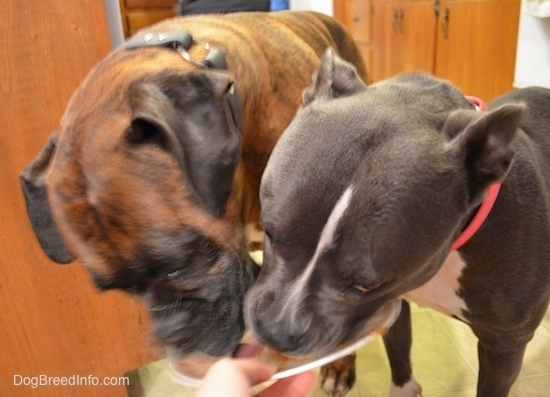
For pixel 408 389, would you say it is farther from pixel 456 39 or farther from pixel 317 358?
pixel 456 39

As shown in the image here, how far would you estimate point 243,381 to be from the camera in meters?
0.91

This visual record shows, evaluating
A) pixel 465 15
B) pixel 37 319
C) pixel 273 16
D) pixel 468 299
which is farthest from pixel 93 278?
pixel 465 15

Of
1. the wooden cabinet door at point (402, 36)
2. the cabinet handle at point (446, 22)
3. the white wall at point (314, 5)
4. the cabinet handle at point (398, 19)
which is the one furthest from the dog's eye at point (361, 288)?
the white wall at point (314, 5)

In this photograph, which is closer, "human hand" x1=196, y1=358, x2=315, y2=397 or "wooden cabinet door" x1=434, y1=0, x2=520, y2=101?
"human hand" x1=196, y1=358, x2=315, y2=397

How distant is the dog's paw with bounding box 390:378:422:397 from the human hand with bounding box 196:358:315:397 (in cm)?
63

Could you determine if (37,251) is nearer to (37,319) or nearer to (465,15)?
(37,319)

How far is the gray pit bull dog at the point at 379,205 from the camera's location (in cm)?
86

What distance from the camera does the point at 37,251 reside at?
1532 mm

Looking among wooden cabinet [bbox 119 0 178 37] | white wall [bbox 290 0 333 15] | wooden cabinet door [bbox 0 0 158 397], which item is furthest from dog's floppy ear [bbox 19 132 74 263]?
white wall [bbox 290 0 333 15]

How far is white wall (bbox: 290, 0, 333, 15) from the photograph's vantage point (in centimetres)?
511

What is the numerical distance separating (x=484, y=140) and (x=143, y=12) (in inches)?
162

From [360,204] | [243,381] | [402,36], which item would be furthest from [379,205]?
[402,36]

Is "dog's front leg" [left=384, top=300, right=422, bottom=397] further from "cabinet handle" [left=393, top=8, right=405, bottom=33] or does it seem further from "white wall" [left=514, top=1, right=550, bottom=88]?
"cabinet handle" [left=393, top=8, right=405, bottom=33]

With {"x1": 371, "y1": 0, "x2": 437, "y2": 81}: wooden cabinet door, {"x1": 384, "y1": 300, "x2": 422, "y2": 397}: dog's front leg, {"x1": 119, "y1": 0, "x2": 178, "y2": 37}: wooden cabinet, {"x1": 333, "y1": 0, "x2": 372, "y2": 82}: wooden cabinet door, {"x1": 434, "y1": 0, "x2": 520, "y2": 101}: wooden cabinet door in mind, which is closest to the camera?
{"x1": 384, "y1": 300, "x2": 422, "y2": 397}: dog's front leg
